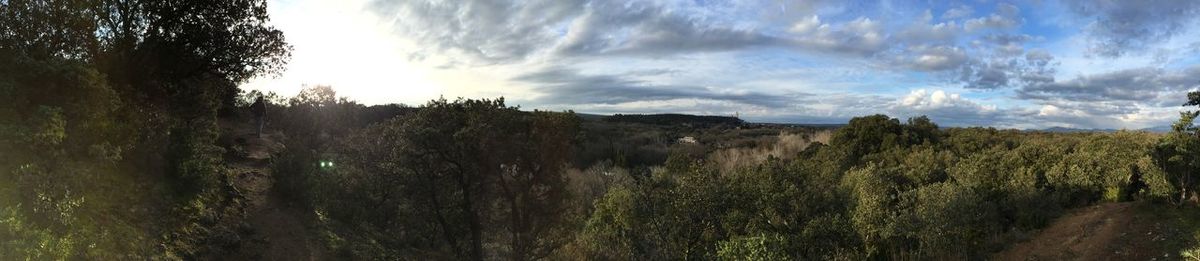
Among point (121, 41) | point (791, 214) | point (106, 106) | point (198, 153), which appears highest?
point (121, 41)

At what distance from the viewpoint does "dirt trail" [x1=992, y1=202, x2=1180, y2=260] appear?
20062 millimetres

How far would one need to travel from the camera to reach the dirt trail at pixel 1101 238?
2006cm

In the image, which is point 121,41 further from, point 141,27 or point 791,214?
point 791,214

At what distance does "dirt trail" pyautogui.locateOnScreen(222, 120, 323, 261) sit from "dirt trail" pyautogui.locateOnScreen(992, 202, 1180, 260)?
2463 cm

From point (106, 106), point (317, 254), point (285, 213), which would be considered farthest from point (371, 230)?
point (106, 106)

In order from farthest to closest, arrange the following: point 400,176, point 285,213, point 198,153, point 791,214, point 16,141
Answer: point 285,213 → point 198,153 → point 791,214 → point 400,176 → point 16,141

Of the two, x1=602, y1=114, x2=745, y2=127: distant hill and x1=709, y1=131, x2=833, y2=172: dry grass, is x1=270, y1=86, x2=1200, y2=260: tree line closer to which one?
x1=709, y1=131, x2=833, y2=172: dry grass

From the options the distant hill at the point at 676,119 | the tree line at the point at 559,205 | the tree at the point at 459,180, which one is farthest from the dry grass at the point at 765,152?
the distant hill at the point at 676,119

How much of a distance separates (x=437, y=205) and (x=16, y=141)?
358 inches

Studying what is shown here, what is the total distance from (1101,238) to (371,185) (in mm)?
25316

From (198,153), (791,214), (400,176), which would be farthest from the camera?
(198,153)

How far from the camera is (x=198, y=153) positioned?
19984 mm

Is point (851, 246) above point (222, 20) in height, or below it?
below

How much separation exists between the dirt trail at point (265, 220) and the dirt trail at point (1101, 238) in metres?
24.6
